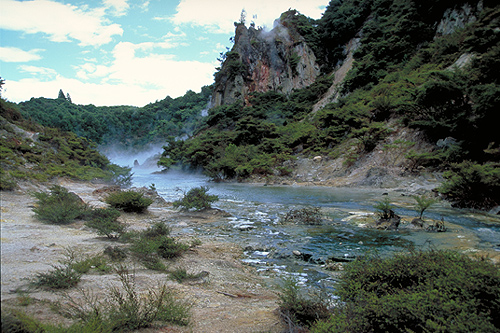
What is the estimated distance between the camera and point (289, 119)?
41156 millimetres

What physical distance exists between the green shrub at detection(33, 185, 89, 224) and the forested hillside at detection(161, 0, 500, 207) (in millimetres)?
13376

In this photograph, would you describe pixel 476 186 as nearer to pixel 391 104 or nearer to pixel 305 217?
pixel 305 217

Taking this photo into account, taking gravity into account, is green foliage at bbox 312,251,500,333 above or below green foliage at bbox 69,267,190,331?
above

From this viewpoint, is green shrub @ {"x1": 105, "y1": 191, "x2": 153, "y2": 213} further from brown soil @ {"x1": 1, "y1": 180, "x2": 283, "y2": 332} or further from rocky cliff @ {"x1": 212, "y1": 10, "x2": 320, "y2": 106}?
rocky cliff @ {"x1": 212, "y1": 10, "x2": 320, "y2": 106}

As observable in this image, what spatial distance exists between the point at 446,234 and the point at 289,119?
114 ft

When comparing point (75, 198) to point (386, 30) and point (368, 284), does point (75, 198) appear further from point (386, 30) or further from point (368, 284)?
point (386, 30)

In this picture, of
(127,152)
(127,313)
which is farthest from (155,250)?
(127,152)

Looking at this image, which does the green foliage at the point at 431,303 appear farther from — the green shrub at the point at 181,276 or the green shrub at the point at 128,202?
the green shrub at the point at 128,202

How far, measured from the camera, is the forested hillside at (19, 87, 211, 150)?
6328cm

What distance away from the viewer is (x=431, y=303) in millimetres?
2590

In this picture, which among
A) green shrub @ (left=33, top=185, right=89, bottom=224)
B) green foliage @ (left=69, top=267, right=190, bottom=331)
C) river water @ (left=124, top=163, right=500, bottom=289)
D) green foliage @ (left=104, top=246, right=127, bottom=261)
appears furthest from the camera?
green shrub @ (left=33, top=185, right=89, bottom=224)

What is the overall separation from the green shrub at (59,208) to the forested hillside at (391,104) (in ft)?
43.9

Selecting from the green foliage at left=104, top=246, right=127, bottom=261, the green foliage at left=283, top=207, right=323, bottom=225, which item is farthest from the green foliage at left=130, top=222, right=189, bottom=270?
the green foliage at left=283, top=207, right=323, bottom=225

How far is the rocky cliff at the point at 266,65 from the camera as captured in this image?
5500 centimetres
